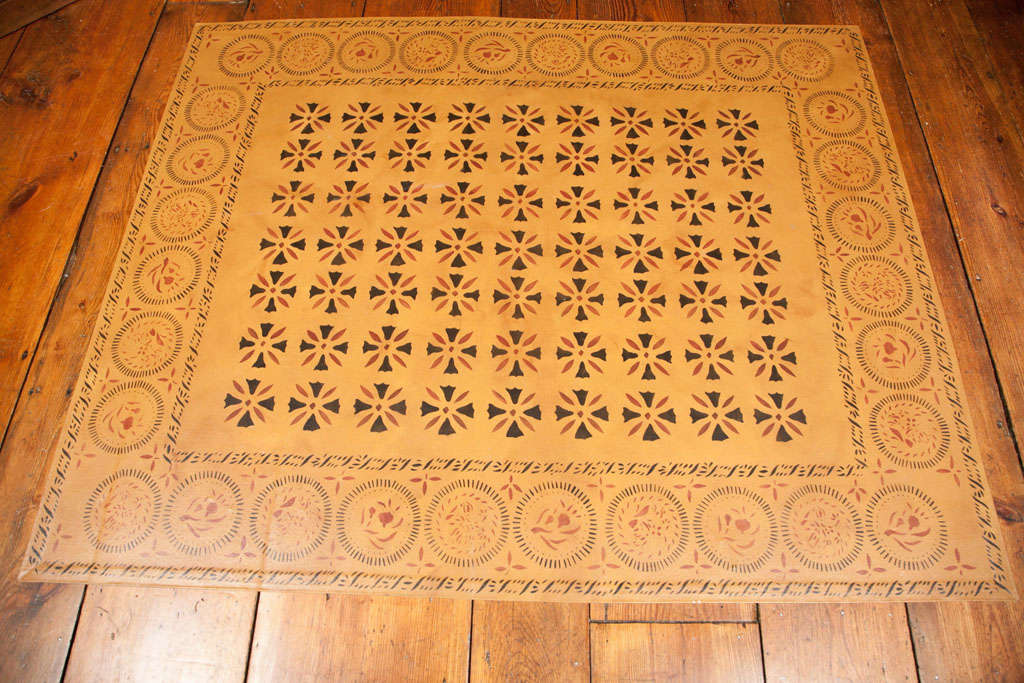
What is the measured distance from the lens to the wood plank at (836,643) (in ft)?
3.29

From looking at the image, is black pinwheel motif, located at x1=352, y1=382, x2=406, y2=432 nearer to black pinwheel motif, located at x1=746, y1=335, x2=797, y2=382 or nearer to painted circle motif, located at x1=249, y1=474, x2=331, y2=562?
painted circle motif, located at x1=249, y1=474, x2=331, y2=562

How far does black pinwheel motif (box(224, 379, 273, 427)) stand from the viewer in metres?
1.14

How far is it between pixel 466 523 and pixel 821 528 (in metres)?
0.54

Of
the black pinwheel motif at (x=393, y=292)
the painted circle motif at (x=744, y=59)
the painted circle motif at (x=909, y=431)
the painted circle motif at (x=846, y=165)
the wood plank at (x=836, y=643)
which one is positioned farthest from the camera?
the painted circle motif at (x=744, y=59)

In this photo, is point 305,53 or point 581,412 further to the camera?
point 305,53

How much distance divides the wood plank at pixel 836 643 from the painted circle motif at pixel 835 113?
2.90ft

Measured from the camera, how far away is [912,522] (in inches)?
42.1

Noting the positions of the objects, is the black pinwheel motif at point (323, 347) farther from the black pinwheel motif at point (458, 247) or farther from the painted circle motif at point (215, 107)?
the painted circle motif at point (215, 107)

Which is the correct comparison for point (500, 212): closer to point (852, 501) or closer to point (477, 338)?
point (477, 338)

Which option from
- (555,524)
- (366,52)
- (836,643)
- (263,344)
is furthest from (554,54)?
(836,643)

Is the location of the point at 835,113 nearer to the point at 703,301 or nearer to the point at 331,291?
the point at 703,301

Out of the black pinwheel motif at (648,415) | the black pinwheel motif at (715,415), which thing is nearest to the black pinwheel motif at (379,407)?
the black pinwheel motif at (648,415)

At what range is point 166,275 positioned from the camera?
124cm

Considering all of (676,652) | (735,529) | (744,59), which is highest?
(744,59)
